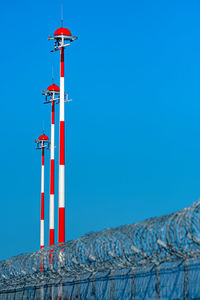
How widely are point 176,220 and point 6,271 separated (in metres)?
15.2

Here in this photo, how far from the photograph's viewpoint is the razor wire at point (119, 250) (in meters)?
15.9

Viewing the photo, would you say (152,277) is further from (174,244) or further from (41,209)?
(41,209)

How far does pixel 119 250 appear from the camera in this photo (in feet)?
62.3

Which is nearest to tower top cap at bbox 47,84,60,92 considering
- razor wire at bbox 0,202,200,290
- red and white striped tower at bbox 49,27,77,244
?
red and white striped tower at bbox 49,27,77,244

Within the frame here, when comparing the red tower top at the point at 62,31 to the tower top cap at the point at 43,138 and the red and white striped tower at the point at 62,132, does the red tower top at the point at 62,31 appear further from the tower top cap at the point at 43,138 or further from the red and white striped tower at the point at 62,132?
A: the tower top cap at the point at 43,138

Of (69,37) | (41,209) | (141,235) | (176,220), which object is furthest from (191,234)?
(41,209)

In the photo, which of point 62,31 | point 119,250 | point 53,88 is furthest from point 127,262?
point 53,88

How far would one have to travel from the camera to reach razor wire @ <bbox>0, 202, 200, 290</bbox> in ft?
52.2

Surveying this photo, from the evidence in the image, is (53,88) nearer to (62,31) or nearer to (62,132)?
(62,31)

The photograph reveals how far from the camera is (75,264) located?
2219 cm

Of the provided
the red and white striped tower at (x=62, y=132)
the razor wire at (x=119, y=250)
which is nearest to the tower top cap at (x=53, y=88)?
the red and white striped tower at (x=62, y=132)

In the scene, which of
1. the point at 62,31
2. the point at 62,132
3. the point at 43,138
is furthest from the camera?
the point at 43,138

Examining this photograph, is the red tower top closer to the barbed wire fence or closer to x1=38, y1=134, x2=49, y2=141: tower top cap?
the barbed wire fence

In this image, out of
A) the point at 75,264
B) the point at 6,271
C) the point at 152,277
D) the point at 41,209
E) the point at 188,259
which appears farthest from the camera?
the point at 41,209
